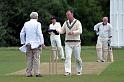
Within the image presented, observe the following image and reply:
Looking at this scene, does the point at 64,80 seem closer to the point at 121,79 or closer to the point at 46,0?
the point at 121,79

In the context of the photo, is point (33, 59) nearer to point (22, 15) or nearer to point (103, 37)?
point (103, 37)

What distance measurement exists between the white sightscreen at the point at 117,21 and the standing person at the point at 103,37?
1962cm

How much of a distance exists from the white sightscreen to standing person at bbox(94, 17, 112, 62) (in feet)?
64.4

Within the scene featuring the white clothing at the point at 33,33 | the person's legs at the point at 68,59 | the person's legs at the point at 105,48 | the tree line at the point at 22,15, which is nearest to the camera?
the white clothing at the point at 33,33

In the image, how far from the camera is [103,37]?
88.4ft

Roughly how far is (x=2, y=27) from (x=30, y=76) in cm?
4532

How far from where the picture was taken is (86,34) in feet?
237

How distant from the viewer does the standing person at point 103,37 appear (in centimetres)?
2670

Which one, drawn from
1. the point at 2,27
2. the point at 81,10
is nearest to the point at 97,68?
the point at 2,27

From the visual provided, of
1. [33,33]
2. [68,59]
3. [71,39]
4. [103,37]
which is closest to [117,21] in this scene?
[103,37]

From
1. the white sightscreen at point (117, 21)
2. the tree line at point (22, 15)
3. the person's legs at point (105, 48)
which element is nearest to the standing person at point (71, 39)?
the person's legs at point (105, 48)

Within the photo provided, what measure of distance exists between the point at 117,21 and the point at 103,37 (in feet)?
67.9

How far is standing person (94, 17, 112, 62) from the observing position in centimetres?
2670

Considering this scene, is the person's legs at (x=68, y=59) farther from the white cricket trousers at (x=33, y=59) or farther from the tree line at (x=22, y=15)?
the tree line at (x=22, y=15)
